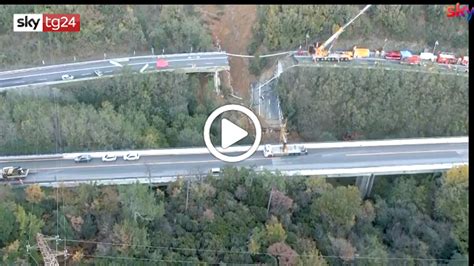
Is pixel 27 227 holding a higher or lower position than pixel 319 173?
lower

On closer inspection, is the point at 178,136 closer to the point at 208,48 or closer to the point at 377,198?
the point at 208,48

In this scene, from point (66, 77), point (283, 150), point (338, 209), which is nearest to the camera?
point (338, 209)

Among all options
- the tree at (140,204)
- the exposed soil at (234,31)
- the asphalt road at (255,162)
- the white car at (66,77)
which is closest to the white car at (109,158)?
the asphalt road at (255,162)

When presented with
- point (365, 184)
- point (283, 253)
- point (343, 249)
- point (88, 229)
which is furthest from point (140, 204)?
point (365, 184)

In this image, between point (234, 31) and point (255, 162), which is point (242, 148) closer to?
point (255, 162)

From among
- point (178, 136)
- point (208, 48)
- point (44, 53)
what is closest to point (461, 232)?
point (178, 136)

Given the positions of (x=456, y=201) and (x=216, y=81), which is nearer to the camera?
(x=456, y=201)

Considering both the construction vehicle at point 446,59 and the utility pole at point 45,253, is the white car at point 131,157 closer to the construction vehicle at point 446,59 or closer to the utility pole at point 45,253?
the utility pole at point 45,253
